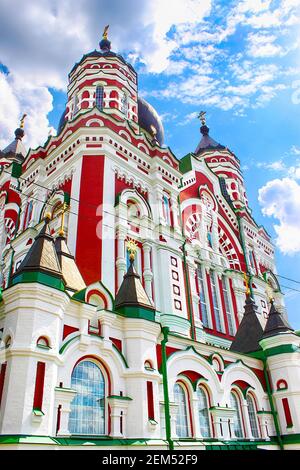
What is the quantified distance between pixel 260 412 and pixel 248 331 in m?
3.84

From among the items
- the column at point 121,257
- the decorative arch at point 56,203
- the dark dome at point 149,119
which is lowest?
the column at point 121,257

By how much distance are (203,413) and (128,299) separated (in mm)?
4179

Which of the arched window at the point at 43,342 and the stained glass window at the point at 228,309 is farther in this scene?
the stained glass window at the point at 228,309

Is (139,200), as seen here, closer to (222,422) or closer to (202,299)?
(202,299)

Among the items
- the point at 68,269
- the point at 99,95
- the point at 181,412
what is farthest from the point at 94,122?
the point at 181,412

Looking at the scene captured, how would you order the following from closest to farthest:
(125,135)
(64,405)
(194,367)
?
(64,405)
(194,367)
(125,135)

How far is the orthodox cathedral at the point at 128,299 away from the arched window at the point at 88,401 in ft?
0.09

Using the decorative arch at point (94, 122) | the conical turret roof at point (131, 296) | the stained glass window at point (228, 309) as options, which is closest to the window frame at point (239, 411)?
the conical turret roof at point (131, 296)

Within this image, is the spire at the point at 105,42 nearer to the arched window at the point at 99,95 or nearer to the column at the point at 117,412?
the arched window at the point at 99,95

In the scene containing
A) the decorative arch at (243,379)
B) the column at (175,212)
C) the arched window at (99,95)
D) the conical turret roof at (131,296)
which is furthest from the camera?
the arched window at (99,95)

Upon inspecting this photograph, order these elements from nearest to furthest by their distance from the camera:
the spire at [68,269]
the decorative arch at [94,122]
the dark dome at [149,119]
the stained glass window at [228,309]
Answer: the spire at [68,269]
the decorative arch at [94,122]
the stained glass window at [228,309]
the dark dome at [149,119]

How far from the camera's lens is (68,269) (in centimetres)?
1351

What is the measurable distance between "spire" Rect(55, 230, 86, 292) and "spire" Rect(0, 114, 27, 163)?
1687cm

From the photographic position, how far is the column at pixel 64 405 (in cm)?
874
